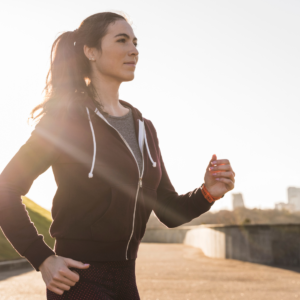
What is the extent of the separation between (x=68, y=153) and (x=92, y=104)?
0.38m

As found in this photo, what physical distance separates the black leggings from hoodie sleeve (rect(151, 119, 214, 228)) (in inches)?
19.1

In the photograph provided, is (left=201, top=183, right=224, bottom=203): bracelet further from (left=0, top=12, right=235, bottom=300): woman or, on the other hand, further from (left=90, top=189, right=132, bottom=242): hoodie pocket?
(left=90, top=189, right=132, bottom=242): hoodie pocket

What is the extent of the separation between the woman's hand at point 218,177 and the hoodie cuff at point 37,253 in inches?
37.8

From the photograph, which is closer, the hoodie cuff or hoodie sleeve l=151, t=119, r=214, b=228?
the hoodie cuff

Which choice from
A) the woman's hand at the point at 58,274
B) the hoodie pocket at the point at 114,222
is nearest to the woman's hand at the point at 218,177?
the hoodie pocket at the point at 114,222

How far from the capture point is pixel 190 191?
2.67 meters

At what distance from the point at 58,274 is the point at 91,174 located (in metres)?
0.46

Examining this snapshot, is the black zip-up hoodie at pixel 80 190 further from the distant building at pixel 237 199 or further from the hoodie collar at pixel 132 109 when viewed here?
the distant building at pixel 237 199

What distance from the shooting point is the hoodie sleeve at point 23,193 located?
1.91 m

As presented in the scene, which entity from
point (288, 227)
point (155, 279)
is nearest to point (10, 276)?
point (155, 279)

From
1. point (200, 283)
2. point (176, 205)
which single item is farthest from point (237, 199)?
point (176, 205)

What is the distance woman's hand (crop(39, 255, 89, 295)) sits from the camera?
73.7 inches

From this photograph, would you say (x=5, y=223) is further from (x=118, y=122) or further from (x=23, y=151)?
(x=118, y=122)

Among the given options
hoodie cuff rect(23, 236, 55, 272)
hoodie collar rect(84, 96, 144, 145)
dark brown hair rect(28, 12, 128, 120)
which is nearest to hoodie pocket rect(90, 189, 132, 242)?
hoodie cuff rect(23, 236, 55, 272)
